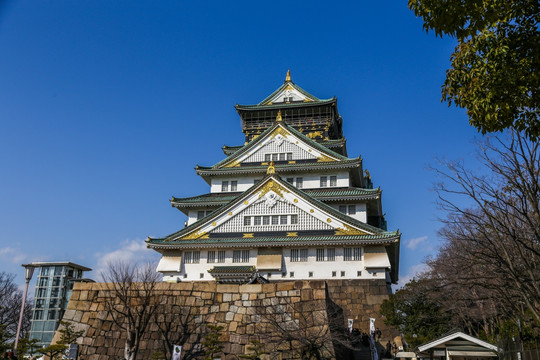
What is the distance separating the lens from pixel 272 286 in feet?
72.7

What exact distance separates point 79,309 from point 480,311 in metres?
21.4

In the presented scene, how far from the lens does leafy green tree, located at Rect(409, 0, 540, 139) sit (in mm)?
7160

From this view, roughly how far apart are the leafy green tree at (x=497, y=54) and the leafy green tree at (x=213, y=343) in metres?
15.3

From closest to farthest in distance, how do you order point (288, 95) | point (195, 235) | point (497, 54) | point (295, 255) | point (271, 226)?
point (497, 54)
point (295, 255)
point (271, 226)
point (195, 235)
point (288, 95)

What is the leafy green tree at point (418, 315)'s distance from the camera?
2386cm

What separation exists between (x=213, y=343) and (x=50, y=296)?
22296 mm

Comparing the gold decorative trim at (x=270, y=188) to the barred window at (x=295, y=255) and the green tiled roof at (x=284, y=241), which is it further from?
the barred window at (x=295, y=255)

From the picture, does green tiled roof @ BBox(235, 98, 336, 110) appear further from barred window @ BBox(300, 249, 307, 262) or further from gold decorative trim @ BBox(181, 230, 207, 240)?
barred window @ BBox(300, 249, 307, 262)

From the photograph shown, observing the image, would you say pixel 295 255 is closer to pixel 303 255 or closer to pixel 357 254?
pixel 303 255

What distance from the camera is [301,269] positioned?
3045cm

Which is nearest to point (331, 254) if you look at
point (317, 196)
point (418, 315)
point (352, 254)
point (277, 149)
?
point (352, 254)

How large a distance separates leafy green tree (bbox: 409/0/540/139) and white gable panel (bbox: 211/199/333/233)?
23.8 meters

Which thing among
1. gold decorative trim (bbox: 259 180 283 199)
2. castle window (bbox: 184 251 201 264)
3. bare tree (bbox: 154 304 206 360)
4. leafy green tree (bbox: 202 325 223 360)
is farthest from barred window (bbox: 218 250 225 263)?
leafy green tree (bbox: 202 325 223 360)

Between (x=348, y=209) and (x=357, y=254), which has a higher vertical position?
(x=348, y=209)
